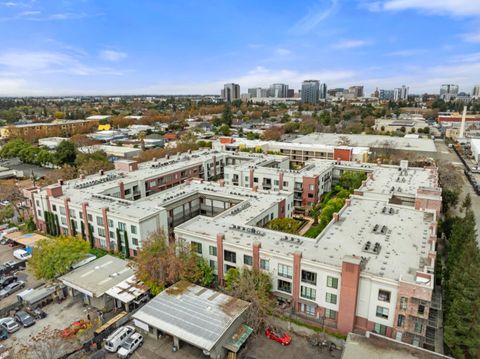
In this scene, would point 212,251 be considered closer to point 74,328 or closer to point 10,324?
point 74,328

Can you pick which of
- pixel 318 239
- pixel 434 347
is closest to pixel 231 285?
pixel 318 239

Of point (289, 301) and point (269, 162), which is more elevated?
point (269, 162)

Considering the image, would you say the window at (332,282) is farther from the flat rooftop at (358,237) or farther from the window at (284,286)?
the window at (284,286)

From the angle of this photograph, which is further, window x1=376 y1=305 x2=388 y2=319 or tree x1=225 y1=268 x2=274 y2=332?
tree x1=225 y1=268 x2=274 y2=332

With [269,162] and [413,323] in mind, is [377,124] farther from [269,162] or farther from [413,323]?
[413,323]

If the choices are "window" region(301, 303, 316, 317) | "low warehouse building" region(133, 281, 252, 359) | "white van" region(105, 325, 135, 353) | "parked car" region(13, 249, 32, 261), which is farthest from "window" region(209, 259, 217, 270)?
"parked car" region(13, 249, 32, 261)

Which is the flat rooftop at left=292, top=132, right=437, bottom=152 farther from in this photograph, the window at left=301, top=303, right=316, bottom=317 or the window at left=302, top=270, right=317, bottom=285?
the window at left=302, top=270, right=317, bottom=285

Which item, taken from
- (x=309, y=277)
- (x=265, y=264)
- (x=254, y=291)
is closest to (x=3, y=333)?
(x=254, y=291)
